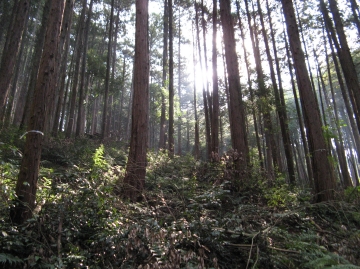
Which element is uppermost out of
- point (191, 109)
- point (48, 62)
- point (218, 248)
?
point (191, 109)

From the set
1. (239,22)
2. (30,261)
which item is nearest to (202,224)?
(30,261)

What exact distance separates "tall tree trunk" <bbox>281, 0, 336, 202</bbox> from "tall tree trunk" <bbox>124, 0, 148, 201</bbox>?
398cm

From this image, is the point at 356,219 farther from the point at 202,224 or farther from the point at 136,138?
the point at 136,138

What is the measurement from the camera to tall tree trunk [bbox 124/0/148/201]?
569 centimetres

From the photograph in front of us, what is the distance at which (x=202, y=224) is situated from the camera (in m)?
3.37

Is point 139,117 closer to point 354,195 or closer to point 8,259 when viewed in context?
point 8,259

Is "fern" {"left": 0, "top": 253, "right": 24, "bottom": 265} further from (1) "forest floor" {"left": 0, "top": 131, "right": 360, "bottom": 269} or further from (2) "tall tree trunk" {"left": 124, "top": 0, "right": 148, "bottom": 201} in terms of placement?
(2) "tall tree trunk" {"left": 124, "top": 0, "right": 148, "bottom": 201}

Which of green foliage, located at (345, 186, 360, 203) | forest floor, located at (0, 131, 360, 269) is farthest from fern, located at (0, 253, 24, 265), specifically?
green foliage, located at (345, 186, 360, 203)

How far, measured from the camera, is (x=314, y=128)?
6062 mm

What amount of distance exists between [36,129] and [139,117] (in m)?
2.86

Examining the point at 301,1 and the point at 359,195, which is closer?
the point at 359,195

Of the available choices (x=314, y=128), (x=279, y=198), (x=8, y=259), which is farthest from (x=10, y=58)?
(x=314, y=128)

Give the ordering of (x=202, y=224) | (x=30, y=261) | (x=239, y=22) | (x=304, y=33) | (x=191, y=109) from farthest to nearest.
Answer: (x=191, y=109)
(x=304, y=33)
(x=239, y=22)
(x=202, y=224)
(x=30, y=261)

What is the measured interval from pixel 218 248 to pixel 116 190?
2.87 metres
